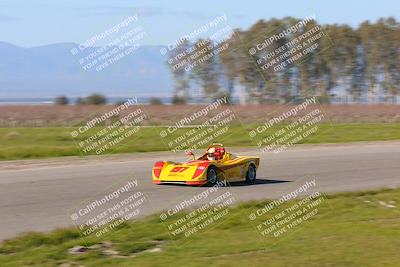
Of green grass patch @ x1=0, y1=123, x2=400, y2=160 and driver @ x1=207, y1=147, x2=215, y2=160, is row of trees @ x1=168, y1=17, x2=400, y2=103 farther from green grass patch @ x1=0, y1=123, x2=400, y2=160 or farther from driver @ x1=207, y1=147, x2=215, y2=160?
driver @ x1=207, y1=147, x2=215, y2=160

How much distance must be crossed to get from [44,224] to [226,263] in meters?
4.09

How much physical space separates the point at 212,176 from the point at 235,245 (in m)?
6.90

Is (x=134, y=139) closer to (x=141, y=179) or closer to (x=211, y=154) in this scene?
(x=141, y=179)

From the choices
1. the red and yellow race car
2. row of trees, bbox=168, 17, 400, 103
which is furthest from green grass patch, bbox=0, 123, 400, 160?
row of trees, bbox=168, 17, 400, 103

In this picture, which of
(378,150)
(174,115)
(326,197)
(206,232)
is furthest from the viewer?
(174,115)

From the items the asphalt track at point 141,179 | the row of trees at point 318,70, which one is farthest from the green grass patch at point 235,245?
the row of trees at point 318,70

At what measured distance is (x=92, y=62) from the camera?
2294cm

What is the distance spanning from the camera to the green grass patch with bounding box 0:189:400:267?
9.22m

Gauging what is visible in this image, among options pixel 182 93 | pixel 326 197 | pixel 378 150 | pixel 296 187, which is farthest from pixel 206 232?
pixel 182 93

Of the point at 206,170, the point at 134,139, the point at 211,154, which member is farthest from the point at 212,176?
the point at 134,139

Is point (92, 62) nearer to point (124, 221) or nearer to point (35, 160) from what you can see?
point (35, 160)

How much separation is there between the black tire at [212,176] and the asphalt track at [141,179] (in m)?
0.39

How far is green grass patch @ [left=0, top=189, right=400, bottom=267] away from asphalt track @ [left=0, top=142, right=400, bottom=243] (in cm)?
115

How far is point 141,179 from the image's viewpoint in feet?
59.9
